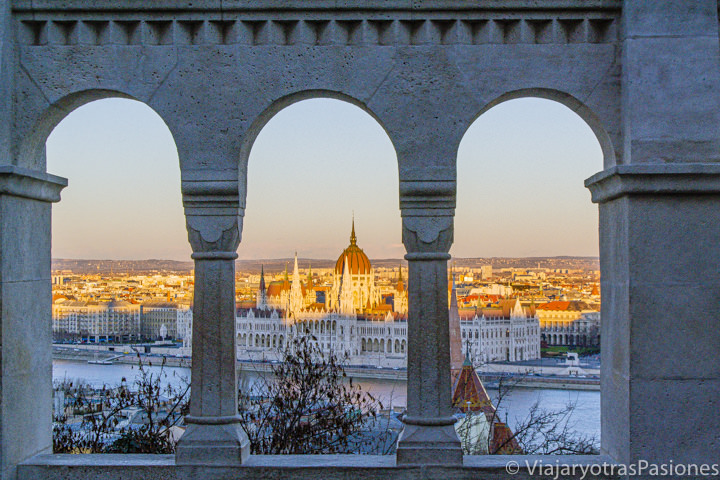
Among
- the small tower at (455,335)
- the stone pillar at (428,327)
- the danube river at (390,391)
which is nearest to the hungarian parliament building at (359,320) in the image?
the danube river at (390,391)

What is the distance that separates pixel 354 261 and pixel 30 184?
6681cm

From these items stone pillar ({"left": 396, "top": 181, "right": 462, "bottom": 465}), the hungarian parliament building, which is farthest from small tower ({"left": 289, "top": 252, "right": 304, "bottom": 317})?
stone pillar ({"left": 396, "top": 181, "right": 462, "bottom": 465})

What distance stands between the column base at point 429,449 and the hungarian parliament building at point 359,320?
5094 cm

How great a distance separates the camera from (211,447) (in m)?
3.74

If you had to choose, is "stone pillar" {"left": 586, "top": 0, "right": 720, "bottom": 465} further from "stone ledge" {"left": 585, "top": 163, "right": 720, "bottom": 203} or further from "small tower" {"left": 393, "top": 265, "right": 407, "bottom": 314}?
"small tower" {"left": 393, "top": 265, "right": 407, "bottom": 314}

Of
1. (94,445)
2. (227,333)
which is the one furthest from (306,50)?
(94,445)

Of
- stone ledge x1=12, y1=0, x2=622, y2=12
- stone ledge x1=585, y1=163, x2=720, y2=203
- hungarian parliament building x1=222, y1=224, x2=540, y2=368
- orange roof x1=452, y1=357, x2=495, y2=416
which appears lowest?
hungarian parliament building x1=222, y1=224, x2=540, y2=368

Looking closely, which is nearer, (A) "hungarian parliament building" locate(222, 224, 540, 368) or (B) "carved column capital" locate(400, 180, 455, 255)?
(B) "carved column capital" locate(400, 180, 455, 255)

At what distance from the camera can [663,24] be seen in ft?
11.9

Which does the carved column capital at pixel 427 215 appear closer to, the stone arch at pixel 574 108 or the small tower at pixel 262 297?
the stone arch at pixel 574 108

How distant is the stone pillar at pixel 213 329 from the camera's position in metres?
3.74

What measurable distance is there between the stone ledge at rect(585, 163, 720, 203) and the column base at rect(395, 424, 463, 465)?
1.37 meters

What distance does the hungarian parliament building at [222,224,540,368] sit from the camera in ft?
199

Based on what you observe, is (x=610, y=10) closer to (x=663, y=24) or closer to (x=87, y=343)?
(x=663, y=24)
